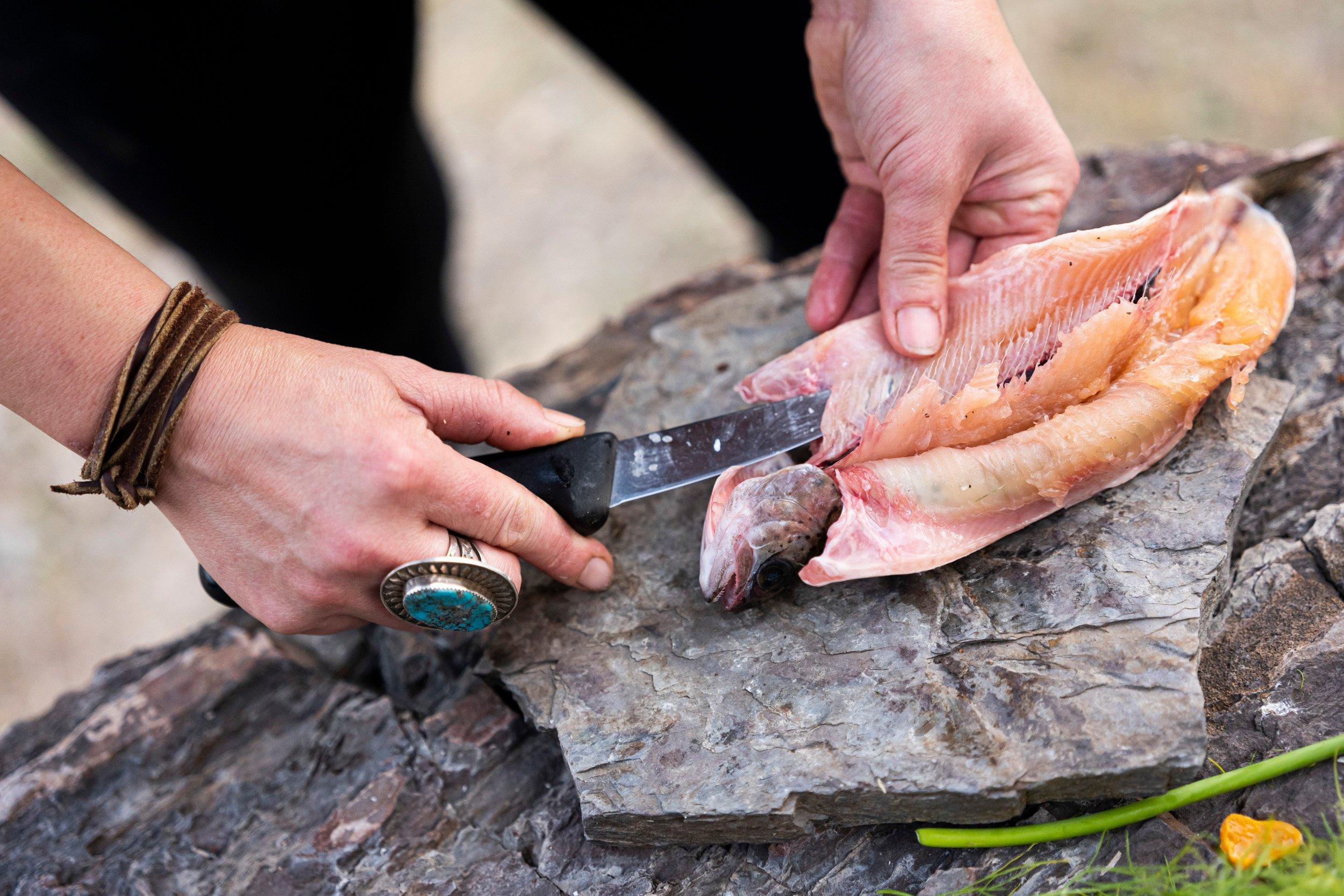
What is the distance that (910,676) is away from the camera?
2.19 meters

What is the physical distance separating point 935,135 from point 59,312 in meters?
2.37

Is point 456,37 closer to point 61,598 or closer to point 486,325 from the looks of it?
point 486,325

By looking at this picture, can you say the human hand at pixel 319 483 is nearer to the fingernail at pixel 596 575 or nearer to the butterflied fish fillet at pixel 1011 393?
the fingernail at pixel 596 575

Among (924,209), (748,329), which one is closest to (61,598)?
(748,329)

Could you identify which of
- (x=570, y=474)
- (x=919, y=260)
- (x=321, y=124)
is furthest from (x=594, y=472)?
(x=321, y=124)

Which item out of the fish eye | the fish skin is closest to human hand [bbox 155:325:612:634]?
the fish eye

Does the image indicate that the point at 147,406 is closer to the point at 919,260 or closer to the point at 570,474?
the point at 570,474

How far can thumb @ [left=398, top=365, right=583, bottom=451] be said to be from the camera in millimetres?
2254

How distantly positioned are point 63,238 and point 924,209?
7.50 feet

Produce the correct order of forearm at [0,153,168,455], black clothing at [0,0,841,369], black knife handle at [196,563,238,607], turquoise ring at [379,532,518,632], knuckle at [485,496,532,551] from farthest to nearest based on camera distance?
black clothing at [0,0,841,369] → black knife handle at [196,563,238,607] → knuckle at [485,496,532,551] → turquoise ring at [379,532,518,632] → forearm at [0,153,168,455]

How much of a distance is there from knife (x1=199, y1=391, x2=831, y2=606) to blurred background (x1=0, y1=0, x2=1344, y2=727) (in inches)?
129

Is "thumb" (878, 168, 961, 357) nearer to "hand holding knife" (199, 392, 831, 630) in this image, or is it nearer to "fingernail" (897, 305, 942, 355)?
"fingernail" (897, 305, 942, 355)

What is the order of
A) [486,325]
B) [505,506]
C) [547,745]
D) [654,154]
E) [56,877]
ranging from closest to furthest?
[505,506]
[56,877]
[547,745]
[486,325]
[654,154]

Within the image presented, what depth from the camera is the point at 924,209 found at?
2.69 metres
